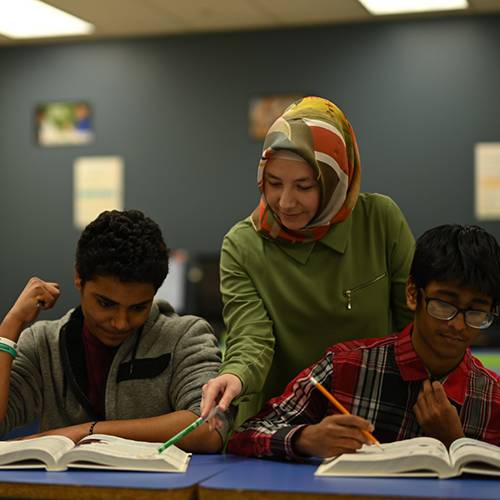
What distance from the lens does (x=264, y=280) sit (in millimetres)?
2000

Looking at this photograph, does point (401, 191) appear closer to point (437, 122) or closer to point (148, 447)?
point (437, 122)

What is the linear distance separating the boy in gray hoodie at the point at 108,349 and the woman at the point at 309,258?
0.13 m

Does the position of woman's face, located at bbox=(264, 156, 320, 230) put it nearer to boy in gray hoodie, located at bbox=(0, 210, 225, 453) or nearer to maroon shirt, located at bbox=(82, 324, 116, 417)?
boy in gray hoodie, located at bbox=(0, 210, 225, 453)

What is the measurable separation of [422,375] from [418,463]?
0.35 m

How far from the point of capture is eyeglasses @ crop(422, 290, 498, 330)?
1.73 metres

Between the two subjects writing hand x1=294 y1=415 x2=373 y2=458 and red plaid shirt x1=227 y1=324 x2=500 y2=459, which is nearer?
writing hand x1=294 y1=415 x2=373 y2=458

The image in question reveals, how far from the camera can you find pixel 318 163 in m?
1.96

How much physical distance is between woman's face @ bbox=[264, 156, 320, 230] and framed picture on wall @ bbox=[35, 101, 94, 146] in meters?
4.53

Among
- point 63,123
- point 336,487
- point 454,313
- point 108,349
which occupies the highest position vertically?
point 63,123

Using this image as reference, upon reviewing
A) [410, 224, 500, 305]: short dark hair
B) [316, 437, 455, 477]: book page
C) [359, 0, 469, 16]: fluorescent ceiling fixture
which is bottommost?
[316, 437, 455, 477]: book page

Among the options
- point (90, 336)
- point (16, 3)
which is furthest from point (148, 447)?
point (16, 3)

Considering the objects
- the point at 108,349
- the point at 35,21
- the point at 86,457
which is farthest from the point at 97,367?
the point at 35,21

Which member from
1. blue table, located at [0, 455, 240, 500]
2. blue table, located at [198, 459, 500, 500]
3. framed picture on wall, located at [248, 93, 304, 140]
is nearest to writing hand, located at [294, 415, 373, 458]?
blue table, located at [198, 459, 500, 500]

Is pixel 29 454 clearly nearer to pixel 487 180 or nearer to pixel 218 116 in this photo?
pixel 487 180
